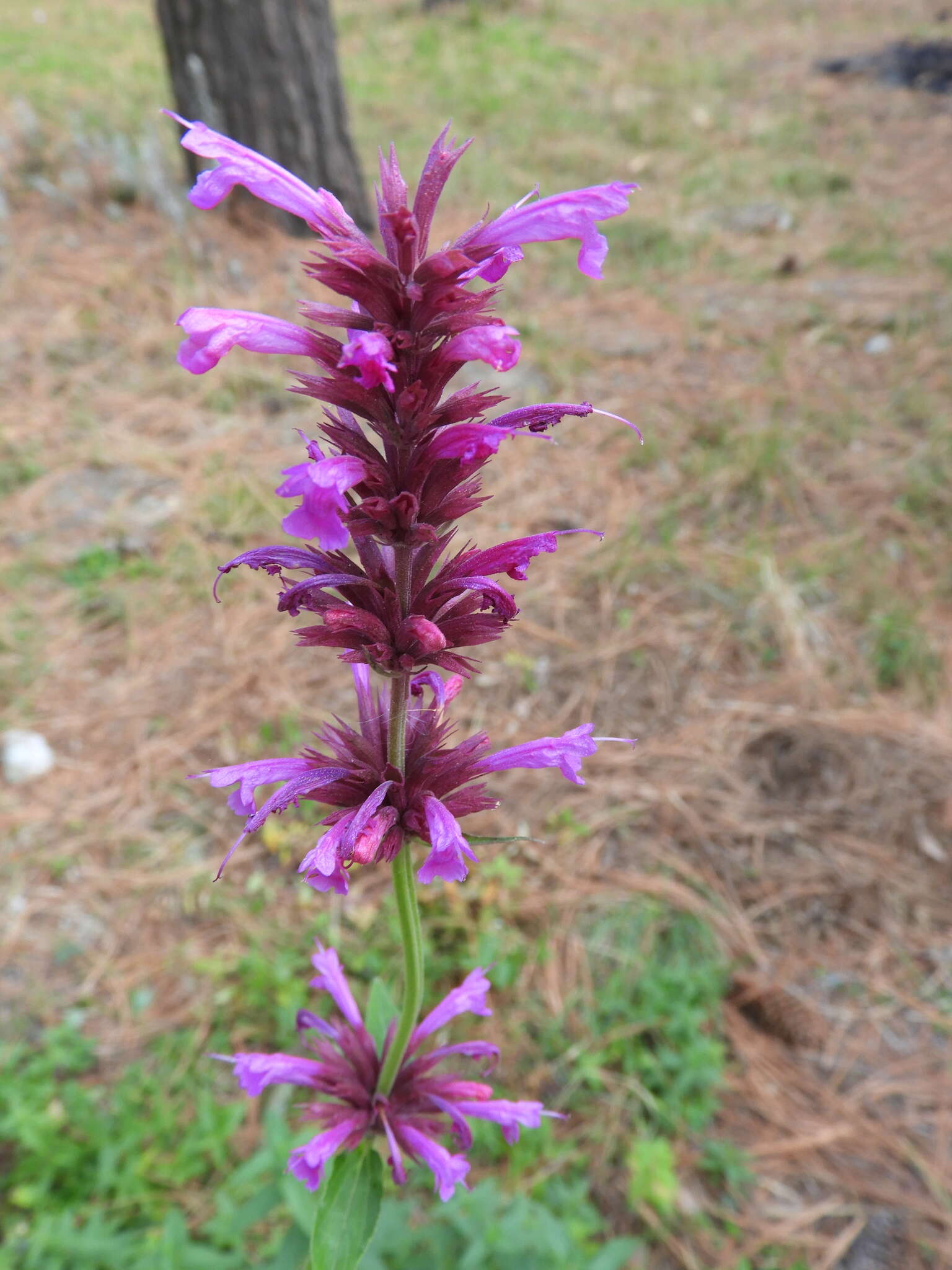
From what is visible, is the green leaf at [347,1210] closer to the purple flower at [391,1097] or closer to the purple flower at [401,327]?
the purple flower at [391,1097]

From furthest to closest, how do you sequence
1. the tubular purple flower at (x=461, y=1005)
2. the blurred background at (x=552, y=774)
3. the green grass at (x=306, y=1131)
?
the blurred background at (x=552, y=774) < the green grass at (x=306, y=1131) < the tubular purple flower at (x=461, y=1005)

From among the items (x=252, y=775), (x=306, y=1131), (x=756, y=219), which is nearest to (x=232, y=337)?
(x=252, y=775)

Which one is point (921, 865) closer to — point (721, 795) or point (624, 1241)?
point (721, 795)

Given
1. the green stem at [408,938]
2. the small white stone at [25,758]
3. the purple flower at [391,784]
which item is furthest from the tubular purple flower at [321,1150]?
the small white stone at [25,758]

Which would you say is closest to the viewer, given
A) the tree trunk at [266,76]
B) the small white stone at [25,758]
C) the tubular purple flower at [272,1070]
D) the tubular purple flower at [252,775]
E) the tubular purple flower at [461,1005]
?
the tubular purple flower at [252,775]

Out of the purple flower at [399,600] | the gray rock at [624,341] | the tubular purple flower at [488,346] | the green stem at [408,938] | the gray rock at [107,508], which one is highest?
the tubular purple flower at [488,346]

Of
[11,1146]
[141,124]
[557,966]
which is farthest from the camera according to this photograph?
[141,124]

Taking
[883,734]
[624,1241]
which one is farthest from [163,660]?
[883,734]

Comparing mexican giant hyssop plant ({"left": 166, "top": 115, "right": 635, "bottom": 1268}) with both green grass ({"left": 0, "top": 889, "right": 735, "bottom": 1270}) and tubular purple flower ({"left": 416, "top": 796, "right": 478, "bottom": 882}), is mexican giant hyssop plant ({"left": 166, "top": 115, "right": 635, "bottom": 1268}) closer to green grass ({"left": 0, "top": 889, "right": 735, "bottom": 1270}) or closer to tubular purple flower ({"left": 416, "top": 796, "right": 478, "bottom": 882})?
tubular purple flower ({"left": 416, "top": 796, "right": 478, "bottom": 882})
